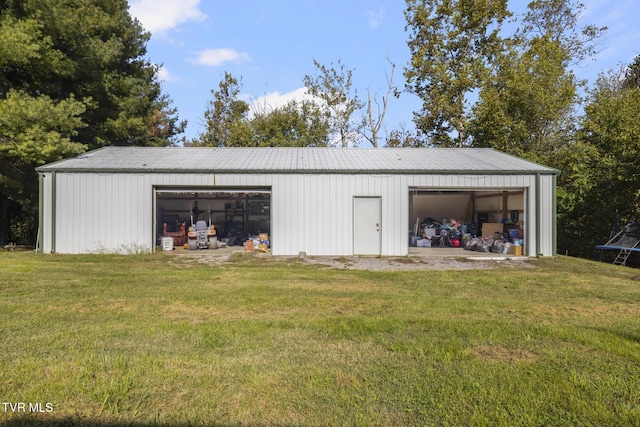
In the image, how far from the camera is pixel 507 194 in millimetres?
17812

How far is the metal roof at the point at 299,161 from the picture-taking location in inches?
535

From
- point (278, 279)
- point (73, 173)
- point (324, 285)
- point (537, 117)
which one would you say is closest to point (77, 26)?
point (73, 173)

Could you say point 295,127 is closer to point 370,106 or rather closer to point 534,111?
point 370,106

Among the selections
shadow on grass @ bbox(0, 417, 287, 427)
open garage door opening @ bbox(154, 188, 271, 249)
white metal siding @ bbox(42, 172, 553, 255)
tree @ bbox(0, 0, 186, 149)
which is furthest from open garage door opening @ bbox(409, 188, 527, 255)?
tree @ bbox(0, 0, 186, 149)

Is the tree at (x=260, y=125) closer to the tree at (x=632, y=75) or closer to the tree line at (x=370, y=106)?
the tree line at (x=370, y=106)

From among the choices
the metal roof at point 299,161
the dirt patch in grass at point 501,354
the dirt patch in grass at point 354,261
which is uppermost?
the metal roof at point 299,161

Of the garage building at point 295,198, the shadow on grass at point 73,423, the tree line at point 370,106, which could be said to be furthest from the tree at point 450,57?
the shadow on grass at point 73,423

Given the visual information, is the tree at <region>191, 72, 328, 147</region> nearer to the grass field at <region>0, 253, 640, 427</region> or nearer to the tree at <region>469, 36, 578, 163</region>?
the tree at <region>469, 36, 578, 163</region>

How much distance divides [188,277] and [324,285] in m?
3.03

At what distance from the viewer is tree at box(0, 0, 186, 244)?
44.1 ft

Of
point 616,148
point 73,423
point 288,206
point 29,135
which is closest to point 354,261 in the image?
point 288,206

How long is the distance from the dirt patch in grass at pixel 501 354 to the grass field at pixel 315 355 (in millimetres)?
24

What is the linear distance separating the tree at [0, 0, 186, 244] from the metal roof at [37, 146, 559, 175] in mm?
1334

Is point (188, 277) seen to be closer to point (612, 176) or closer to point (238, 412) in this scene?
point (238, 412)
